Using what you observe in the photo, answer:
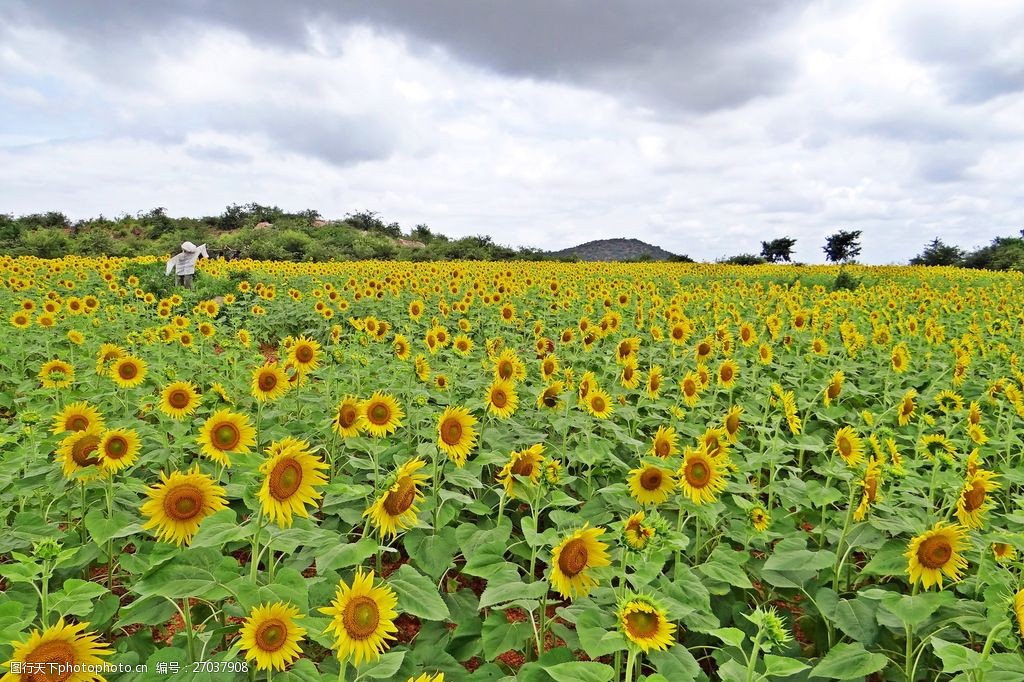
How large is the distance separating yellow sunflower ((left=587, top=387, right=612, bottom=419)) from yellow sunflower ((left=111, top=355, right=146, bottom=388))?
11.3 ft

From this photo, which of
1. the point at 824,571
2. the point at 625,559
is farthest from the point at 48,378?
the point at 824,571

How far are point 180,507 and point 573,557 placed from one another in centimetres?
152

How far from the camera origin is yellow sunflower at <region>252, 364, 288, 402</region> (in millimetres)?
3594

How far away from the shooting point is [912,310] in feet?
36.8

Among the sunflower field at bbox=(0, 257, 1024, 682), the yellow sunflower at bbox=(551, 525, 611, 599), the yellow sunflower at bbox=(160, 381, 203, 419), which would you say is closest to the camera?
the sunflower field at bbox=(0, 257, 1024, 682)

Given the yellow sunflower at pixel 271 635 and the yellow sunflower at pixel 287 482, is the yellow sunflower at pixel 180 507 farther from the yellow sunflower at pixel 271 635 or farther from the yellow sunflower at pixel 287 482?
the yellow sunflower at pixel 271 635

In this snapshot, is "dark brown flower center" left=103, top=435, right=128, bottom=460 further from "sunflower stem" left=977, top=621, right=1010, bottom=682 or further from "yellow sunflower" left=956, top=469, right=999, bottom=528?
"yellow sunflower" left=956, top=469, right=999, bottom=528

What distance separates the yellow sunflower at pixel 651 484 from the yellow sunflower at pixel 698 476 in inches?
2.5


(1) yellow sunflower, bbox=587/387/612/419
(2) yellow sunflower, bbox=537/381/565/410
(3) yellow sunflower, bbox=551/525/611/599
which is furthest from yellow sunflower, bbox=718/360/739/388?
(3) yellow sunflower, bbox=551/525/611/599

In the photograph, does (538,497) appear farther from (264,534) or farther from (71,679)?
(71,679)

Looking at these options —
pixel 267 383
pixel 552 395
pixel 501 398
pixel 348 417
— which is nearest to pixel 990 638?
pixel 552 395

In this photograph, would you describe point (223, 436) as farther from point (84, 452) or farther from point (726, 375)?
point (726, 375)

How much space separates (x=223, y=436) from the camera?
2750 mm

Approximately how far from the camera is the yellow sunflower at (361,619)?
176cm
